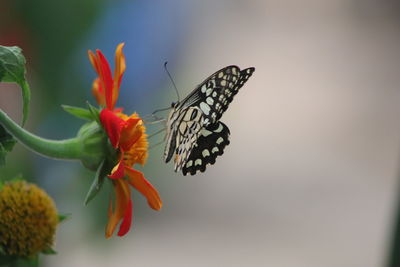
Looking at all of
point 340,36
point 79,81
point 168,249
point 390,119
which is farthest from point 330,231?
point 340,36

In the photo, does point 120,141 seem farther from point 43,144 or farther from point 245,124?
point 245,124

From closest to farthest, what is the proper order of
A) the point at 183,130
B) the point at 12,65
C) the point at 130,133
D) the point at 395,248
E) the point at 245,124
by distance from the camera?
the point at 12,65
the point at 130,133
the point at 183,130
the point at 395,248
the point at 245,124

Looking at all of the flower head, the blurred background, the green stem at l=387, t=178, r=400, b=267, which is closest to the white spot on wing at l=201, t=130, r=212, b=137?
the flower head

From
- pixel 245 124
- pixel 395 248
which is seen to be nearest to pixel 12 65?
pixel 395 248

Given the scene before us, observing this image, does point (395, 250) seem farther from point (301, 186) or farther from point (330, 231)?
point (301, 186)

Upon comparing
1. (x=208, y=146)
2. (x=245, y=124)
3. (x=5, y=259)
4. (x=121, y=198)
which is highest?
(x=245, y=124)

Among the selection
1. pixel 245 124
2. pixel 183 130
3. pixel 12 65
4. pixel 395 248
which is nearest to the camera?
pixel 12 65

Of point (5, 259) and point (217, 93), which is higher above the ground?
point (217, 93)
